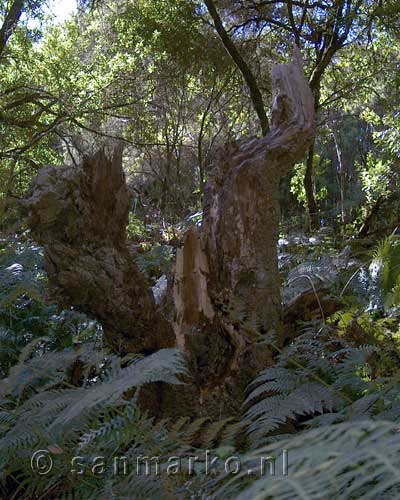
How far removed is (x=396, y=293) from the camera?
2496mm

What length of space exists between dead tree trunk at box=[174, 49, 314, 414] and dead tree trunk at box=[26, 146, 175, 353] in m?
0.19

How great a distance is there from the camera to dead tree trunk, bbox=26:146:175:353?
9.59 ft

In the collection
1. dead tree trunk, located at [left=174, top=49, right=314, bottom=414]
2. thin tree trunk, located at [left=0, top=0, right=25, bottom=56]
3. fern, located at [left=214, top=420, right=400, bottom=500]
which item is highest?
thin tree trunk, located at [left=0, top=0, right=25, bottom=56]

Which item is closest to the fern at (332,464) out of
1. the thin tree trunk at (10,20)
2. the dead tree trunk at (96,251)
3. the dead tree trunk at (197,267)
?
the dead tree trunk at (197,267)

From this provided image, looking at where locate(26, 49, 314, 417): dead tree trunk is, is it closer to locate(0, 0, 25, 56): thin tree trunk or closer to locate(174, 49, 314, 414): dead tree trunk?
locate(174, 49, 314, 414): dead tree trunk

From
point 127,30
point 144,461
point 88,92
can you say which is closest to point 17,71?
point 88,92

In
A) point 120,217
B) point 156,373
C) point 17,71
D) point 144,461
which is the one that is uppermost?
point 17,71

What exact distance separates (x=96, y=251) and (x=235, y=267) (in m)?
0.72

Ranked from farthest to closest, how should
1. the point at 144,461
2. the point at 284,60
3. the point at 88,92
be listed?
the point at 284,60, the point at 88,92, the point at 144,461

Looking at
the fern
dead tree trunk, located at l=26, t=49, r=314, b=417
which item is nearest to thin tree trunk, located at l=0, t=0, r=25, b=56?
dead tree trunk, located at l=26, t=49, r=314, b=417

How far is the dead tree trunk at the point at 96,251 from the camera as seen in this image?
2.92m

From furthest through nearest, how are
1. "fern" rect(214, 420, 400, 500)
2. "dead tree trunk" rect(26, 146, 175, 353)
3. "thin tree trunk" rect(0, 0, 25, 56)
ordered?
"thin tree trunk" rect(0, 0, 25, 56) < "dead tree trunk" rect(26, 146, 175, 353) < "fern" rect(214, 420, 400, 500)

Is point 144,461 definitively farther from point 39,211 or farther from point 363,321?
point 363,321

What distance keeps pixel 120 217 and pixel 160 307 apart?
21.6 inches
